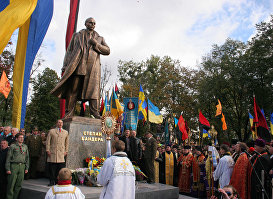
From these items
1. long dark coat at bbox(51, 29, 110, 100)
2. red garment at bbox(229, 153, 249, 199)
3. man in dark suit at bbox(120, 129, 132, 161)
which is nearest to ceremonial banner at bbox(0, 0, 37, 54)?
long dark coat at bbox(51, 29, 110, 100)

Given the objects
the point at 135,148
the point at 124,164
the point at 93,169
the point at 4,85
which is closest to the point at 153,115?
the point at 135,148

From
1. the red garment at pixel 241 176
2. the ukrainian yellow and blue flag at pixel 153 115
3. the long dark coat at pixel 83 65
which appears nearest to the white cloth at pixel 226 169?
the red garment at pixel 241 176

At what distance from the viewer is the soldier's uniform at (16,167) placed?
6336 millimetres

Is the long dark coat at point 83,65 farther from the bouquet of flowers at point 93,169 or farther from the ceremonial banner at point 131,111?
the ceremonial banner at point 131,111

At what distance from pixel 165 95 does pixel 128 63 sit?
43.3 ft

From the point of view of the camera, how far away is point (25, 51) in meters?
11.8

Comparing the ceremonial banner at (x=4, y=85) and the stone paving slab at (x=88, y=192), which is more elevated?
the ceremonial banner at (x=4, y=85)

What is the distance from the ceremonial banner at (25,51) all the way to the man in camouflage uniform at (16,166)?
478cm

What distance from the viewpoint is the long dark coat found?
7875 millimetres

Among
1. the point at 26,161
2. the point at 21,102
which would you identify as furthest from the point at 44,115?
the point at 26,161

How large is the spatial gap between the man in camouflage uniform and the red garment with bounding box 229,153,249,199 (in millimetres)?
5052

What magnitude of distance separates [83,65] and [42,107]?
28.2 metres

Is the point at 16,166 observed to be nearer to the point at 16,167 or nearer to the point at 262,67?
the point at 16,167

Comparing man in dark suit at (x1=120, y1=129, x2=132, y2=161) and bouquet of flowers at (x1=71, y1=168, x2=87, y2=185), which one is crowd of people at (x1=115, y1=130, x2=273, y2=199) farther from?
bouquet of flowers at (x1=71, y1=168, x2=87, y2=185)
